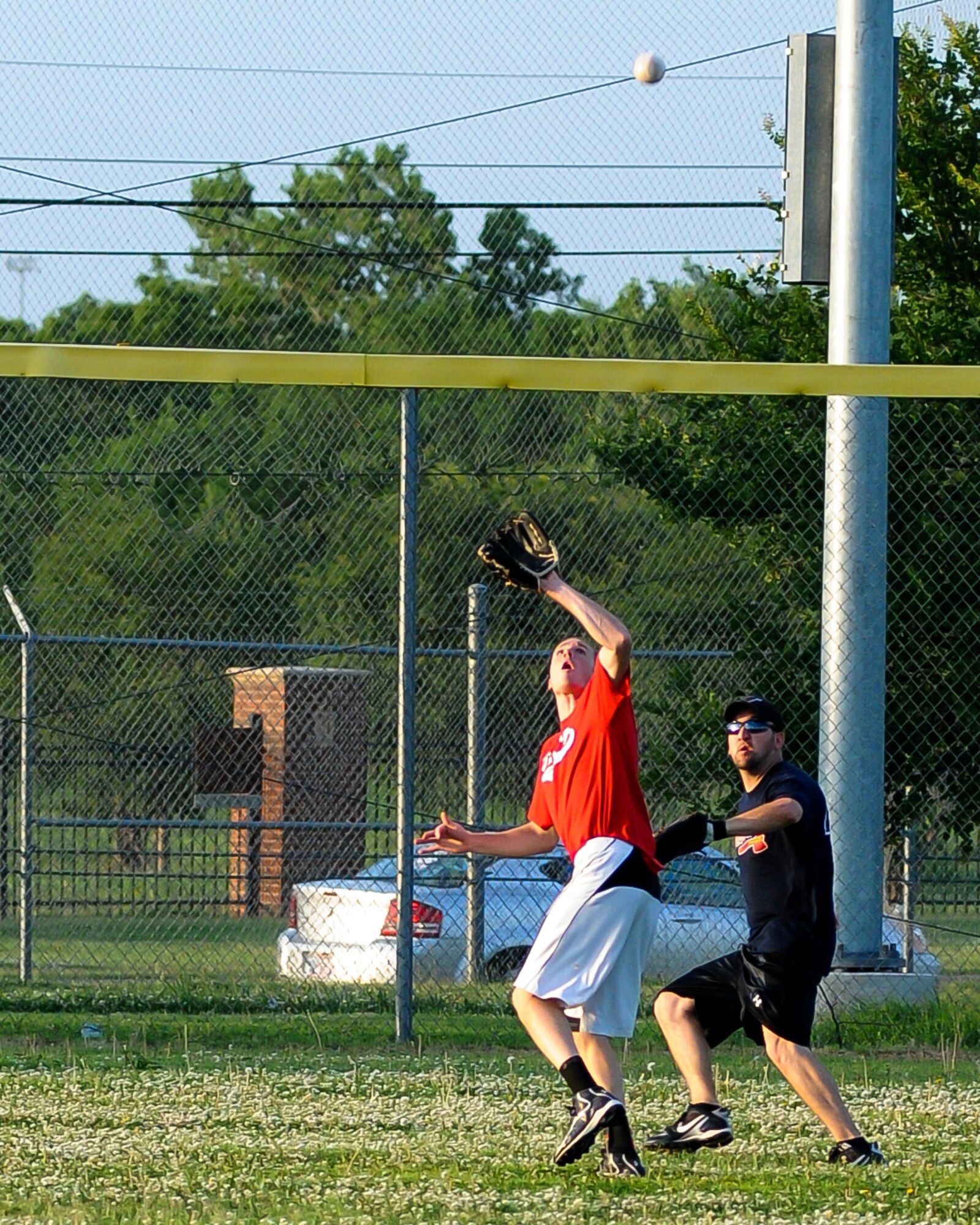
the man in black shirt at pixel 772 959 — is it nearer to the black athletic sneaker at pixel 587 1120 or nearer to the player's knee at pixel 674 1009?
the player's knee at pixel 674 1009

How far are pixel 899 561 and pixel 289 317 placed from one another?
1891 cm

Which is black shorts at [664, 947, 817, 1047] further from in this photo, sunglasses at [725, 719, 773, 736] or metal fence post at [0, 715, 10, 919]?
metal fence post at [0, 715, 10, 919]

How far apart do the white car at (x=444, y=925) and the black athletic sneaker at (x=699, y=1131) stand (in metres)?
5.21

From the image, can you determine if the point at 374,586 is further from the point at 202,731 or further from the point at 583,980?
the point at 583,980

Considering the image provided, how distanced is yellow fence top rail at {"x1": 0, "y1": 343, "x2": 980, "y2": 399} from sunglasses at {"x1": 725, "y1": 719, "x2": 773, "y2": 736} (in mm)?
2186

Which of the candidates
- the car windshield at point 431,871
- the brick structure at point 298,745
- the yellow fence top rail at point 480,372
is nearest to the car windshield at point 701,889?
the car windshield at point 431,871

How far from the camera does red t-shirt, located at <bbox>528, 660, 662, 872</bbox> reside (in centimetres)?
585

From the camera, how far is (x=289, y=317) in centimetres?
2803

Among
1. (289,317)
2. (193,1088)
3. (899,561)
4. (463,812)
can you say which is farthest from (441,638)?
(289,317)

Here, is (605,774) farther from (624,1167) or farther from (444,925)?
(444,925)

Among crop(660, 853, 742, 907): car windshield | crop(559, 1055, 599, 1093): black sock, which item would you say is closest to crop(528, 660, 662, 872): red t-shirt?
crop(559, 1055, 599, 1093): black sock

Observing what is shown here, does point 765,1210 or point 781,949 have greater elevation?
point 781,949

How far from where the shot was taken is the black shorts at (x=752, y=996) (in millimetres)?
6035

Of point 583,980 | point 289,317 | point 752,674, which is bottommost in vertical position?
point 583,980
